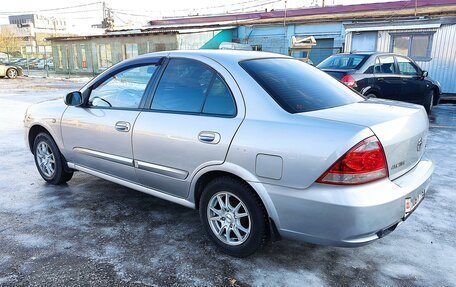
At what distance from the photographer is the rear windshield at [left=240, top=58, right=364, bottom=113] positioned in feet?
9.21

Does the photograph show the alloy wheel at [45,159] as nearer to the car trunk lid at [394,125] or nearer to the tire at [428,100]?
the car trunk lid at [394,125]

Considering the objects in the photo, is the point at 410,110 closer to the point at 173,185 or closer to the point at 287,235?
the point at 287,235

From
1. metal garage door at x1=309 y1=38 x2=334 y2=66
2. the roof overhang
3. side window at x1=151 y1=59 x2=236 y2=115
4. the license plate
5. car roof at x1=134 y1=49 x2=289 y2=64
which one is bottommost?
the license plate

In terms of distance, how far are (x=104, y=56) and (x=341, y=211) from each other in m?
27.5

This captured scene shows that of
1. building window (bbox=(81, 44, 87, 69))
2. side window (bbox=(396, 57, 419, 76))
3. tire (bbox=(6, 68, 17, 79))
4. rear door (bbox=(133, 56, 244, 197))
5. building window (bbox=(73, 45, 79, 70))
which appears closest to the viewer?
rear door (bbox=(133, 56, 244, 197))

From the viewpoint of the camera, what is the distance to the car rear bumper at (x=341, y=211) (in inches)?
92.1

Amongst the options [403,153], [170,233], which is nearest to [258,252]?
[170,233]

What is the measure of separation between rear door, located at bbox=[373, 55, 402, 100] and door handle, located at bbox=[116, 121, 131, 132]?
21.8 ft

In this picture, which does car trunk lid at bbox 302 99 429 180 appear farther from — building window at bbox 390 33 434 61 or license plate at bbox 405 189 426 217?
building window at bbox 390 33 434 61

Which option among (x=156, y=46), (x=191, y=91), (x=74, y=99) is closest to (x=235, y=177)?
(x=191, y=91)

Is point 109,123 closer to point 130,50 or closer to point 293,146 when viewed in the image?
point 293,146

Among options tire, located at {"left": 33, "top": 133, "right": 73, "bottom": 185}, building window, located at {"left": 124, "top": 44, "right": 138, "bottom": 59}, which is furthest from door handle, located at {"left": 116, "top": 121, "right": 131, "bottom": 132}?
building window, located at {"left": 124, "top": 44, "right": 138, "bottom": 59}

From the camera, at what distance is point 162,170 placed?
328 cm

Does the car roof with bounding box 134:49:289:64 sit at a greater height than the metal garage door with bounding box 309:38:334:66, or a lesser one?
lesser
